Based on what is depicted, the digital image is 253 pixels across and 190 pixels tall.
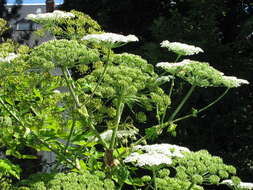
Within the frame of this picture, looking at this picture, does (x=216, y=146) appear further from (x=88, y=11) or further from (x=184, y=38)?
(x=88, y=11)

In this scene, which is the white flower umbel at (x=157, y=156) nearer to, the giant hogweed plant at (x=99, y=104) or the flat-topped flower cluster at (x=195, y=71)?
the giant hogweed plant at (x=99, y=104)

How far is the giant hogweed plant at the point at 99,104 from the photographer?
294cm

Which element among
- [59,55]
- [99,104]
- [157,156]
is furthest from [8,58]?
[157,156]

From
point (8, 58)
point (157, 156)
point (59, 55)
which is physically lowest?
point (157, 156)

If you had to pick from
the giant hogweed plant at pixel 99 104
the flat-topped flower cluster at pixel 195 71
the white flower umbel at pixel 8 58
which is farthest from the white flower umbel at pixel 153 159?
the white flower umbel at pixel 8 58

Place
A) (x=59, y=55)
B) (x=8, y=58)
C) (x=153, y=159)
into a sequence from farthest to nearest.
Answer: (x=8, y=58)
(x=59, y=55)
(x=153, y=159)

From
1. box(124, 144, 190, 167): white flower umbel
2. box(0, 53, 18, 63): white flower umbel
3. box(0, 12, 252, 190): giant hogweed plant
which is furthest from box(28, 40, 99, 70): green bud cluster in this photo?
box(124, 144, 190, 167): white flower umbel

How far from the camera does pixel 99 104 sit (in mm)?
3391

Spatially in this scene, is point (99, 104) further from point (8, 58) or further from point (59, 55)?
point (8, 58)

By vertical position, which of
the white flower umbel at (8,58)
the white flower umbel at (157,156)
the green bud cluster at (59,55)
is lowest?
the white flower umbel at (157,156)

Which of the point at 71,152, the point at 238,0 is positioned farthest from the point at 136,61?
the point at 238,0

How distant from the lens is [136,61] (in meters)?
3.39

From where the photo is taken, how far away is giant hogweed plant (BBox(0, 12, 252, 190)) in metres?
2.94

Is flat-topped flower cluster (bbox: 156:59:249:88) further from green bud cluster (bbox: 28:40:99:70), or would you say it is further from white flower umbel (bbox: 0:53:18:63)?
white flower umbel (bbox: 0:53:18:63)
